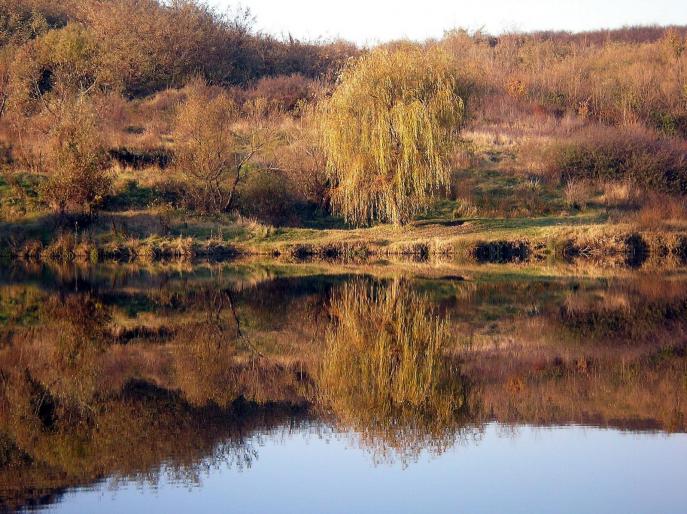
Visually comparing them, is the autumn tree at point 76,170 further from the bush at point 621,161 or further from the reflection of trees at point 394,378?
the bush at point 621,161

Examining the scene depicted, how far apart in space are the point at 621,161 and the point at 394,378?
104 feet

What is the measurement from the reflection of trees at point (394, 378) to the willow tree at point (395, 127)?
12091mm

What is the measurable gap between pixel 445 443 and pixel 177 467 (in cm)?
323

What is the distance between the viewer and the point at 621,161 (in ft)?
142

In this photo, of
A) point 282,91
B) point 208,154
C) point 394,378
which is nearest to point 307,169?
point 208,154

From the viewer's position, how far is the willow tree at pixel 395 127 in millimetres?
33344

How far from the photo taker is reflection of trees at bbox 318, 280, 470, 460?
38.4 ft

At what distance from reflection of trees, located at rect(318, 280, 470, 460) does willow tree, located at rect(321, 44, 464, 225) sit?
39.7 ft

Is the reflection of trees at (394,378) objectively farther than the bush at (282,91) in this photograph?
No

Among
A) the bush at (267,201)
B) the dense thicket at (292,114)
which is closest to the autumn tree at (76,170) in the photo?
the dense thicket at (292,114)

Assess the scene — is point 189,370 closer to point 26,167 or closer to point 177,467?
point 177,467

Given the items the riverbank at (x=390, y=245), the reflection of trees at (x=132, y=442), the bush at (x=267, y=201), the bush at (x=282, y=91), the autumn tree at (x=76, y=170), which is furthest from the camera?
the bush at (x=282, y=91)

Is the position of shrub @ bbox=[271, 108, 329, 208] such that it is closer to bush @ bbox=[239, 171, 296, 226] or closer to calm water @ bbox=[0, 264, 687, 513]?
bush @ bbox=[239, 171, 296, 226]

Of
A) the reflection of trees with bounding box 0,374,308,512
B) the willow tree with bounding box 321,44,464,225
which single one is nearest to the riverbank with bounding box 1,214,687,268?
the willow tree with bounding box 321,44,464,225
